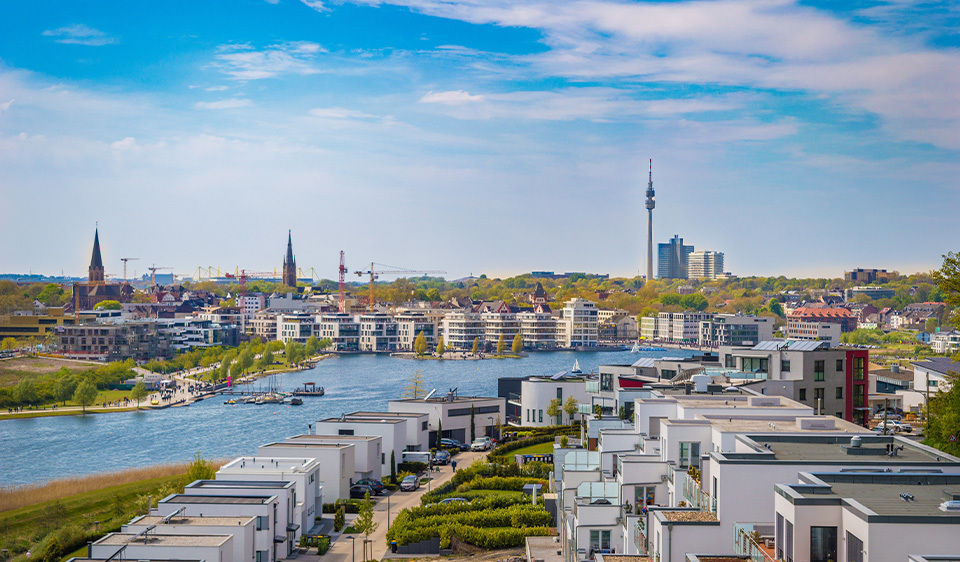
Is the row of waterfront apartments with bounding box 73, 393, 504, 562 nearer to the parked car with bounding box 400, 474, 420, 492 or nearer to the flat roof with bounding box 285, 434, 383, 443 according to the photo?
the flat roof with bounding box 285, 434, 383, 443

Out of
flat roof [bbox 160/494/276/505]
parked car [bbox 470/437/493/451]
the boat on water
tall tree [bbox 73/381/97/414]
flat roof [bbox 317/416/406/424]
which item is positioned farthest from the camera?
the boat on water

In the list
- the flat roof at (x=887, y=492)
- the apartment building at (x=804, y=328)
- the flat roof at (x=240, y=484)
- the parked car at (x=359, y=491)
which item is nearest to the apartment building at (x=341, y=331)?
the apartment building at (x=804, y=328)

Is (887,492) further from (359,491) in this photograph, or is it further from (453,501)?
(359,491)

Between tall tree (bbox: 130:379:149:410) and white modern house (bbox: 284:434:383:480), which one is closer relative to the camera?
white modern house (bbox: 284:434:383:480)

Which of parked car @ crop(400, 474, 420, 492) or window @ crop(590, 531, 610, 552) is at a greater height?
window @ crop(590, 531, 610, 552)

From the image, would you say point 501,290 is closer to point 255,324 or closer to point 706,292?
point 706,292

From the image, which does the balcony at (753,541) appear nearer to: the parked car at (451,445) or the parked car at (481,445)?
the parked car at (481,445)

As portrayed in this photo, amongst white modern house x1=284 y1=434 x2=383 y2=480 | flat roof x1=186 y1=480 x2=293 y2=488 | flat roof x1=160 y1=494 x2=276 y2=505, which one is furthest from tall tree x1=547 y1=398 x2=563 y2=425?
flat roof x1=160 y1=494 x2=276 y2=505
